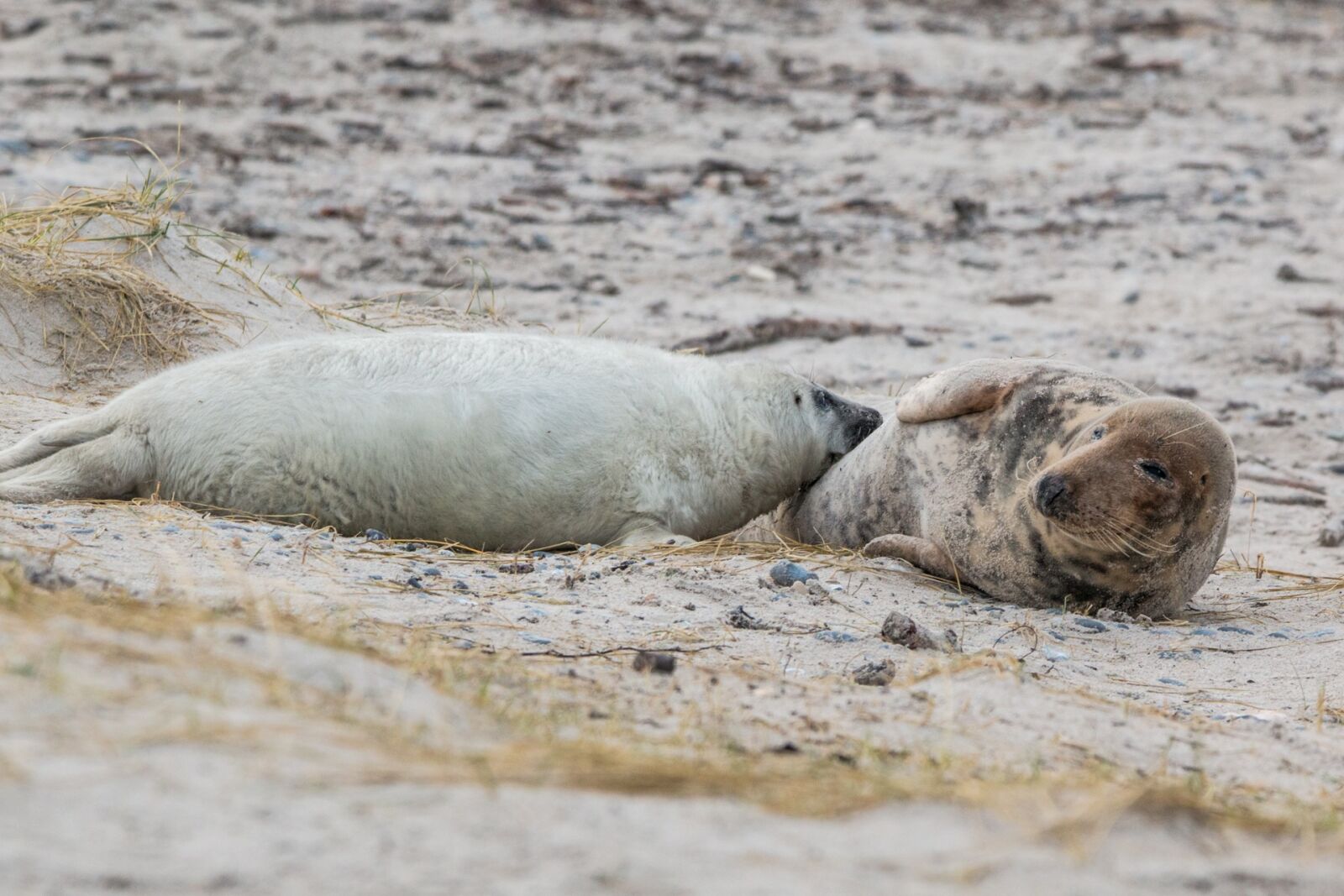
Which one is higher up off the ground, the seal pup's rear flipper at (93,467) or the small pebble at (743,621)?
the seal pup's rear flipper at (93,467)

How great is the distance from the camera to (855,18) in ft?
41.9

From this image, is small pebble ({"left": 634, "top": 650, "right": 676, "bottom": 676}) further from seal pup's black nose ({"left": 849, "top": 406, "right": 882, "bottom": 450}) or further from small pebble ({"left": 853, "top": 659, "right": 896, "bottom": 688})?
seal pup's black nose ({"left": 849, "top": 406, "right": 882, "bottom": 450})

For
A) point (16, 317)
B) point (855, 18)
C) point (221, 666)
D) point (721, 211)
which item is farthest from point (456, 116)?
point (221, 666)

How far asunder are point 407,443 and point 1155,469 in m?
2.08

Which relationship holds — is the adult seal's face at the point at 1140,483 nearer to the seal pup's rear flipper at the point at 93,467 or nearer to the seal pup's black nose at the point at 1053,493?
the seal pup's black nose at the point at 1053,493

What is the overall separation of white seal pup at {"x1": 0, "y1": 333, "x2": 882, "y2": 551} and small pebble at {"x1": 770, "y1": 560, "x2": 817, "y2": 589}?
1.50 ft

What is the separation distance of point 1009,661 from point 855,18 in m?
9.85

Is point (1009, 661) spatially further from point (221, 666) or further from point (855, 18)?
point (855, 18)

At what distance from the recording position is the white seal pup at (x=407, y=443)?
4531mm

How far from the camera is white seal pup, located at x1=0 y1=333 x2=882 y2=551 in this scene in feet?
14.9

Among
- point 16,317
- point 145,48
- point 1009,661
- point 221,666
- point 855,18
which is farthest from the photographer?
point 855,18

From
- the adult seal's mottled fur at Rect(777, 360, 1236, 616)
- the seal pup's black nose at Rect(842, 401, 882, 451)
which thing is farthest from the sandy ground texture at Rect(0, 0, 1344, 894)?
the seal pup's black nose at Rect(842, 401, 882, 451)

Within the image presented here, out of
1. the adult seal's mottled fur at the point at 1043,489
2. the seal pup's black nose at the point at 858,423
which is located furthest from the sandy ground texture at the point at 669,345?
the seal pup's black nose at the point at 858,423

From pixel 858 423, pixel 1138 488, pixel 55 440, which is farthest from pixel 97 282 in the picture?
pixel 1138 488
